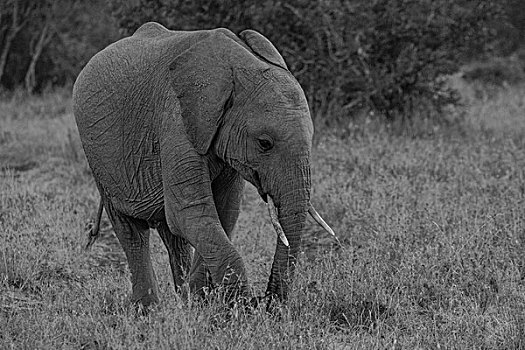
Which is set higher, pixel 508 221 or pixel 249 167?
pixel 249 167

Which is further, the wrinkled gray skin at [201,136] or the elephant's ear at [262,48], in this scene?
the elephant's ear at [262,48]

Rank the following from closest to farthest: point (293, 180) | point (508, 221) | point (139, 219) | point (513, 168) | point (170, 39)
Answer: point (293, 180) → point (170, 39) → point (139, 219) → point (508, 221) → point (513, 168)

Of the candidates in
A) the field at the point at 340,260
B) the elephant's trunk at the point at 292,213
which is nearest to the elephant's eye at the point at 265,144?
the elephant's trunk at the point at 292,213

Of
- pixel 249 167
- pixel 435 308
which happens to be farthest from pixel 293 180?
pixel 435 308

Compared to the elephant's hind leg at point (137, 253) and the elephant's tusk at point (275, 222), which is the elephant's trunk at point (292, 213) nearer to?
the elephant's tusk at point (275, 222)

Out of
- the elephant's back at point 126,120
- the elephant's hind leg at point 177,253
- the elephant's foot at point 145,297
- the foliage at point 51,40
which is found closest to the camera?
the elephant's back at point 126,120

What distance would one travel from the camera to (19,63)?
1847cm

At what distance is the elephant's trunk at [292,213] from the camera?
492 cm

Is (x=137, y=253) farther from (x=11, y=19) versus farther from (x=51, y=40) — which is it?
(x=51, y=40)

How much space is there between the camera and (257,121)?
495 centimetres

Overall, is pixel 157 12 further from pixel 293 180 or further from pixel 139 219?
pixel 293 180

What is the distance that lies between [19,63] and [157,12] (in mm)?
6668

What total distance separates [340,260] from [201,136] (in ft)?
7.16

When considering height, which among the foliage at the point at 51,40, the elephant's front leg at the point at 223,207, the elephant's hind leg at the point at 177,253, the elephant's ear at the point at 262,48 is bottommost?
the foliage at the point at 51,40
